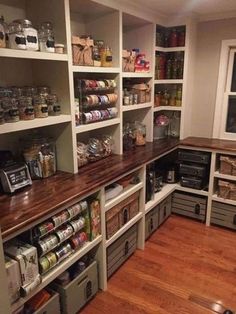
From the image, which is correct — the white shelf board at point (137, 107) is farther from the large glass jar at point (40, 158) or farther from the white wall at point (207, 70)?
the large glass jar at point (40, 158)

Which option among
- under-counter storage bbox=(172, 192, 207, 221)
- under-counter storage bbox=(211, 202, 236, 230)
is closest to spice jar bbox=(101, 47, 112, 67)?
under-counter storage bbox=(172, 192, 207, 221)

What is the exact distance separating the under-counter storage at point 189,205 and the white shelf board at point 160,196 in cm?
12

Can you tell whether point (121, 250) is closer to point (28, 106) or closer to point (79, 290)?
point (79, 290)

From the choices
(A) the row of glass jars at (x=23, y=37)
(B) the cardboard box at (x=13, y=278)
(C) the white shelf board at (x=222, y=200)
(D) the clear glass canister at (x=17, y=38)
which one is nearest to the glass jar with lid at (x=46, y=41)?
(A) the row of glass jars at (x=23, y=37)

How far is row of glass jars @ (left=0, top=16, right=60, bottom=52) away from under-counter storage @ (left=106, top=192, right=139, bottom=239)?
1.16 meters

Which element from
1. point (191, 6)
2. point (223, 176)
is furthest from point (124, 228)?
point (191, 6)

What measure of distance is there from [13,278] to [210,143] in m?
2.21

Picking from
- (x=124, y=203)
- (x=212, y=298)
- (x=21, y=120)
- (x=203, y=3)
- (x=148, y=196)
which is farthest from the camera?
(x=148, y=196)

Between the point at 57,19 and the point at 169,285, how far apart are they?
6.57 ft

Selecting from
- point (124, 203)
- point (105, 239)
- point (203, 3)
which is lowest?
point (105, 239)

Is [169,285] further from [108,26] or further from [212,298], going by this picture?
[108,26]

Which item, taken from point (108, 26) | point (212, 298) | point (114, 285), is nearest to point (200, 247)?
point (212, 298)

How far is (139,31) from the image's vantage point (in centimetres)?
266

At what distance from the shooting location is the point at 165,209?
2.82 metres
